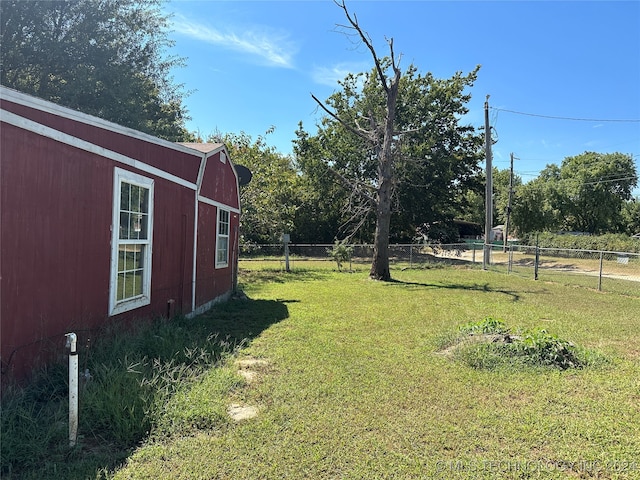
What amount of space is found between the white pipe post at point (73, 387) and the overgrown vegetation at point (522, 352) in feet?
13.0

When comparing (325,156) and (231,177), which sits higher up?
(325,156)

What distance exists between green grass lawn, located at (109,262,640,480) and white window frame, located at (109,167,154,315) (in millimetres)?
1416

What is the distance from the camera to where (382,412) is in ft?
11.2

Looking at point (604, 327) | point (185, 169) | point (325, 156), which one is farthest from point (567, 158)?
point (185, 169)

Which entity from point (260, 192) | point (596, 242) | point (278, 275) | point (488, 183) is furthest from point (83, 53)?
point (596, 242)

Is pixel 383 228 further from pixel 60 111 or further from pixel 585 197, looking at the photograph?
pixel 585 197

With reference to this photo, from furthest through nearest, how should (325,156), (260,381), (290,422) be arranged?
(325,156), (260,381), (290,422)

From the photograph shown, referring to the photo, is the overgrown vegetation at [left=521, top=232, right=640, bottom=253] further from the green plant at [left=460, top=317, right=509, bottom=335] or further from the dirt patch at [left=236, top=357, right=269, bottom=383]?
the dirt patch at [left=236, top=357, right=269, bottom=383]

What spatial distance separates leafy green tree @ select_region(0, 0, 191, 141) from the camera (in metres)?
12.5

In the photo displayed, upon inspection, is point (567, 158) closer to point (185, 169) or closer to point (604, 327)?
point (604, 327)

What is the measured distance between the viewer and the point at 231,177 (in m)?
10.0

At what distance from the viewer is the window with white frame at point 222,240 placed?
8.91m

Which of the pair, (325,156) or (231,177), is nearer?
(231,177)

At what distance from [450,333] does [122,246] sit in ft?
15.2
